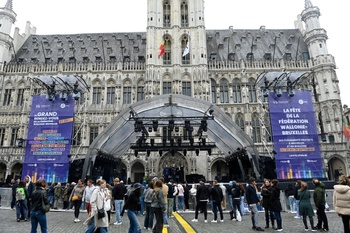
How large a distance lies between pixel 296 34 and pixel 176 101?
33619mm

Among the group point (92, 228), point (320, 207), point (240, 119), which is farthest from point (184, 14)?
point (92, 228)

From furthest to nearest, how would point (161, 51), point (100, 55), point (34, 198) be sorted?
point (100, 55) → point (161, 51) → point (34, 198)

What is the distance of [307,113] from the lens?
19.4m

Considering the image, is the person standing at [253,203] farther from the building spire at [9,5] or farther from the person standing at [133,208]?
the building spire at [9,5]

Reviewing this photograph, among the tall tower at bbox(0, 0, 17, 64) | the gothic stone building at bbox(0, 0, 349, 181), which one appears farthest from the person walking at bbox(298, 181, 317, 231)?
the tall tower at bbox(0, 0, 17, 64)

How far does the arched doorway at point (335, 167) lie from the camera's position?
1249 inches

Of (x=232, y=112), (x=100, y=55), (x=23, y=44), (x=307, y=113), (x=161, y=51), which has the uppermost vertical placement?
(x=23, y=44)

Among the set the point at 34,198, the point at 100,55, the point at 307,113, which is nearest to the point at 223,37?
the point at 100,55

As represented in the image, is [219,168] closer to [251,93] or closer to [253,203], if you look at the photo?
[251,93]

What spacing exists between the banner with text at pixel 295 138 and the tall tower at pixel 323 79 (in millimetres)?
14488

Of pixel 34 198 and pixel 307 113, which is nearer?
pixel 34 198

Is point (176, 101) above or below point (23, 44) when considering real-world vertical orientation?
below

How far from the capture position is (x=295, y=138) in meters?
18.9

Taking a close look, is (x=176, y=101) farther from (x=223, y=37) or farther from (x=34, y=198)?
(x=223, y=37)
